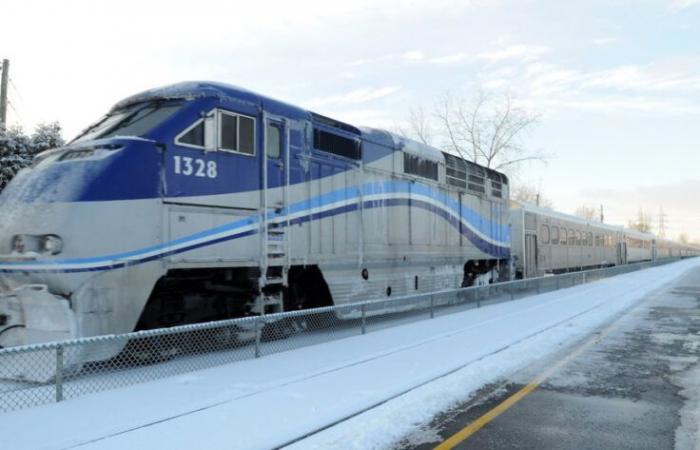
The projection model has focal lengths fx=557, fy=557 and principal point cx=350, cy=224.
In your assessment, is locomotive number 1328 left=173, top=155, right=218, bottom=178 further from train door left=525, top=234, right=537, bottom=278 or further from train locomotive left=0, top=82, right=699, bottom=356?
train door left=525, top=234, right=537, bottom=278

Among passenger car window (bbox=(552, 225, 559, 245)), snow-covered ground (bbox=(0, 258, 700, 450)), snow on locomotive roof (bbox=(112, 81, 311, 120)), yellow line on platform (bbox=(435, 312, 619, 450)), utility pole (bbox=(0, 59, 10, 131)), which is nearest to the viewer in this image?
snow-covered ground (bbox=(0, 258, 700, 450))

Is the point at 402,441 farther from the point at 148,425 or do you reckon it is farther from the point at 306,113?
the point at 306,113

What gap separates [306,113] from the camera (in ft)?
33.1

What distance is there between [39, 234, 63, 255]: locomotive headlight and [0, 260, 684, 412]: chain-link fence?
1.15 m

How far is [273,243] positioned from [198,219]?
1.58 m

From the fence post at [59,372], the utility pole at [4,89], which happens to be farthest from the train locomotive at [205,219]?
the utility pole at [4,89]

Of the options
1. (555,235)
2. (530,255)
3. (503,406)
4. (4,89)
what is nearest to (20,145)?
(4,89)

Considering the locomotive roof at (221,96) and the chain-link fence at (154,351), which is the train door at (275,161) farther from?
the chain-link fence at (154,351)

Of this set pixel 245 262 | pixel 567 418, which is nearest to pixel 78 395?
pixel 245 262

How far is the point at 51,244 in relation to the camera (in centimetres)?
657

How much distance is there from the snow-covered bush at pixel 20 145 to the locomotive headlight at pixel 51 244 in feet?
39.7

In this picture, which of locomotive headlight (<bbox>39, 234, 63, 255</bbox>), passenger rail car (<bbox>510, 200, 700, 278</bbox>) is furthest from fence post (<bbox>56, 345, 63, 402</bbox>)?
passenger rail car (<bbox>510, 200, 700, 278</bbox>)

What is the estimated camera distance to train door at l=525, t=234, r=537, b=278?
78.0ft

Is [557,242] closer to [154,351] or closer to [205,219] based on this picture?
[205,219]
